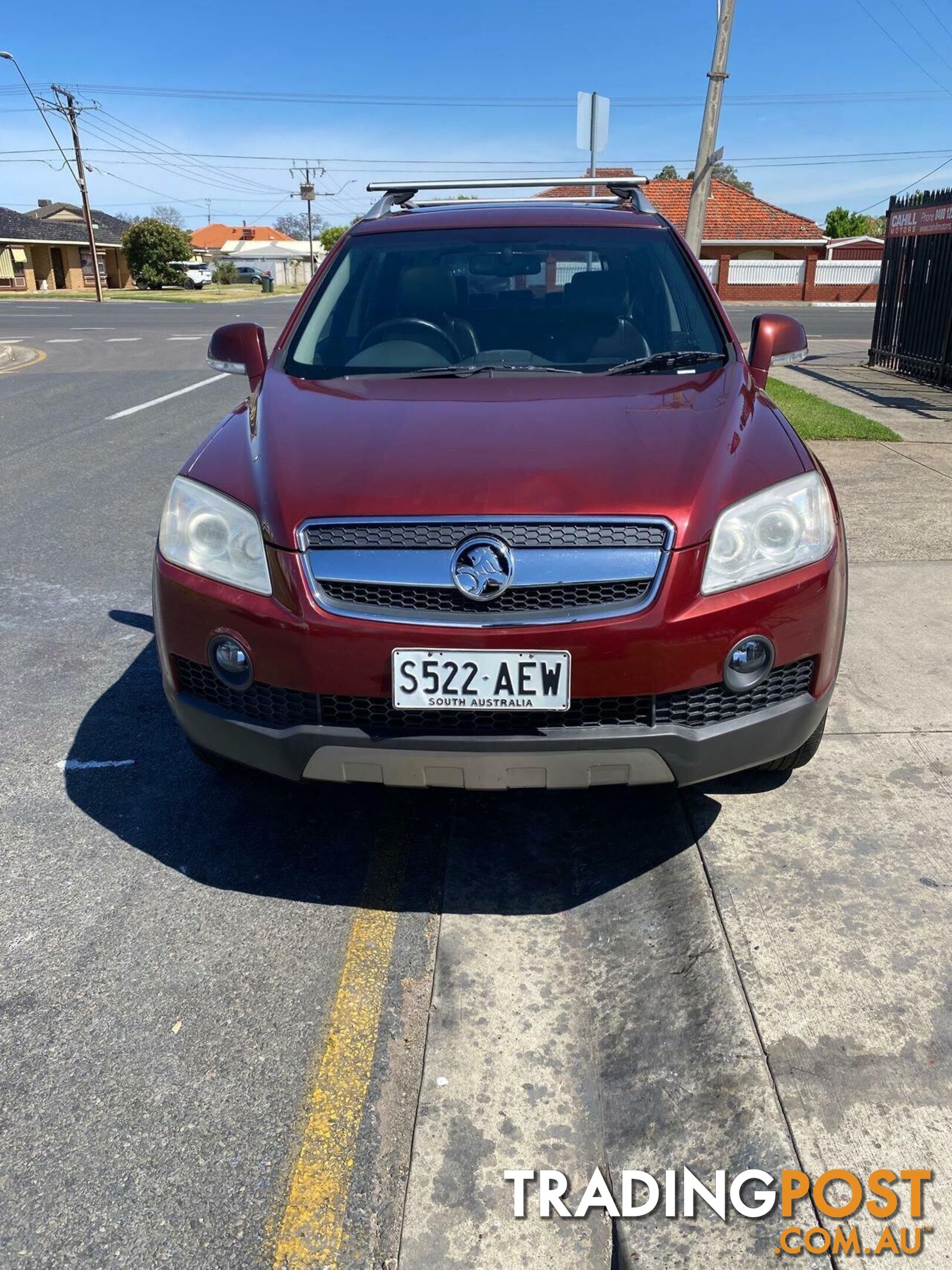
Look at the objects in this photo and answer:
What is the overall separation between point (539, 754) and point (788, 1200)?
1007 millimetres

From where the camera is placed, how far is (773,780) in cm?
334

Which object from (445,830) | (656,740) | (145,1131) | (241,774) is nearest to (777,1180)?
(656,740)

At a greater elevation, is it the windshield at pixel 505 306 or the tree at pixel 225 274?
the windshield at pixel 505 306

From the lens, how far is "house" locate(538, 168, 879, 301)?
156 ft

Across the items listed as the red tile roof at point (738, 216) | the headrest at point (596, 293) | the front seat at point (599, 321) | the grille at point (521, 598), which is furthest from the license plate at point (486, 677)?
the red tile roof at point (738, 216)

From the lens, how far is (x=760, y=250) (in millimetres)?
54688

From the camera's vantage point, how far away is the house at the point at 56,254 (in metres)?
63.7

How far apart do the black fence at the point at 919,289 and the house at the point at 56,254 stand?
195 ft

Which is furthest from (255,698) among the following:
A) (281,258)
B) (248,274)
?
(281,258)

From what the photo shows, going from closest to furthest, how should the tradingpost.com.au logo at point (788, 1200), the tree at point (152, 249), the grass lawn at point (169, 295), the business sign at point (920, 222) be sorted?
the tradingpost.com.au logo at point (788, 1200)
the business sign at point (920, 222)
the grass lawn at point (169, 295)
the tree at point (152, 249)

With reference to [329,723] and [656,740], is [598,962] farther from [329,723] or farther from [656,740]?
[329,723]

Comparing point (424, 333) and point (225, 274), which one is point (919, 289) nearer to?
point (424, 333)

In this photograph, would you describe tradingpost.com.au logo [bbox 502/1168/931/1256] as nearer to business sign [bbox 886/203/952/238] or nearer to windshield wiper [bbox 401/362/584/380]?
windshield wiper [bbox 401/362/584/380]

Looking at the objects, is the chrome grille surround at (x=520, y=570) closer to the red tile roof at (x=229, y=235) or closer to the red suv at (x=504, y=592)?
the red suv at (x=504, y=592)
